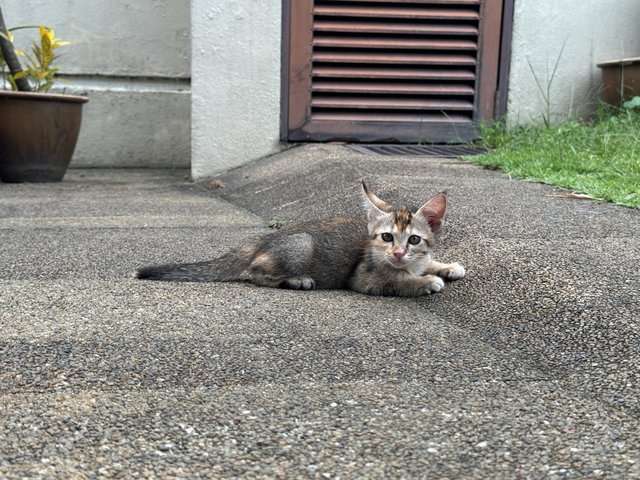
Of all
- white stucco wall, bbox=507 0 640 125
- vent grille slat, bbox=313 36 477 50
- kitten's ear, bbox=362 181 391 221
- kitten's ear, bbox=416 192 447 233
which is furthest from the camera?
white stucco wall, bbox=507 0 640 125

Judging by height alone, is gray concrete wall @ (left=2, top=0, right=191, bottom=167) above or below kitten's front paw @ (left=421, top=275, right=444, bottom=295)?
above

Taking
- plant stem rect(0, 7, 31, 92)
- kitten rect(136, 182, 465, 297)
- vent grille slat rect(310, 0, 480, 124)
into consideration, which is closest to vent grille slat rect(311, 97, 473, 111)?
vent grille slat rect(310, 0, 480, 124)

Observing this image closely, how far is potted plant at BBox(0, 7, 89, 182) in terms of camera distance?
19.7 ft

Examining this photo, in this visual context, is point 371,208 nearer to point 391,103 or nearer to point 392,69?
point 391,103

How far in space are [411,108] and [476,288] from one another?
3784 millimetres

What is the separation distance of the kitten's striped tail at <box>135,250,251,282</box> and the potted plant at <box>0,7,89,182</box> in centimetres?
357

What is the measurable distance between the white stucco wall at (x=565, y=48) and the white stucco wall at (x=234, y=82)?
6.83 feet

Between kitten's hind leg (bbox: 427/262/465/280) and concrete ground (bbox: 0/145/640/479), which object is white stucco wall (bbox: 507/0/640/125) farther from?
kitten's hind leg (bbox: 427/262/465/280)

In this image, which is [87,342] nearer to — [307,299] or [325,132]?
[307,299]

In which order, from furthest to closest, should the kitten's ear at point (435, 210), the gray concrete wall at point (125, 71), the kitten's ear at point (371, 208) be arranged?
1. the gray concrete wall at point (125, 71)
2. the kitten's ear at point (371, 208)
3. the kitten's ear at point (435, 210)

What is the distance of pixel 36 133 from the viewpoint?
607 centimetres

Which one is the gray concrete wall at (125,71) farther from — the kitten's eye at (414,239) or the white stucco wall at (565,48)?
the kitten's eye at (414,239)

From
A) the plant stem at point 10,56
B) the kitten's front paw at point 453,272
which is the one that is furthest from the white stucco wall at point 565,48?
the plant stem at point 10,56

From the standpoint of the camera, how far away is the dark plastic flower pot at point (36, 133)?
6.00 meters
